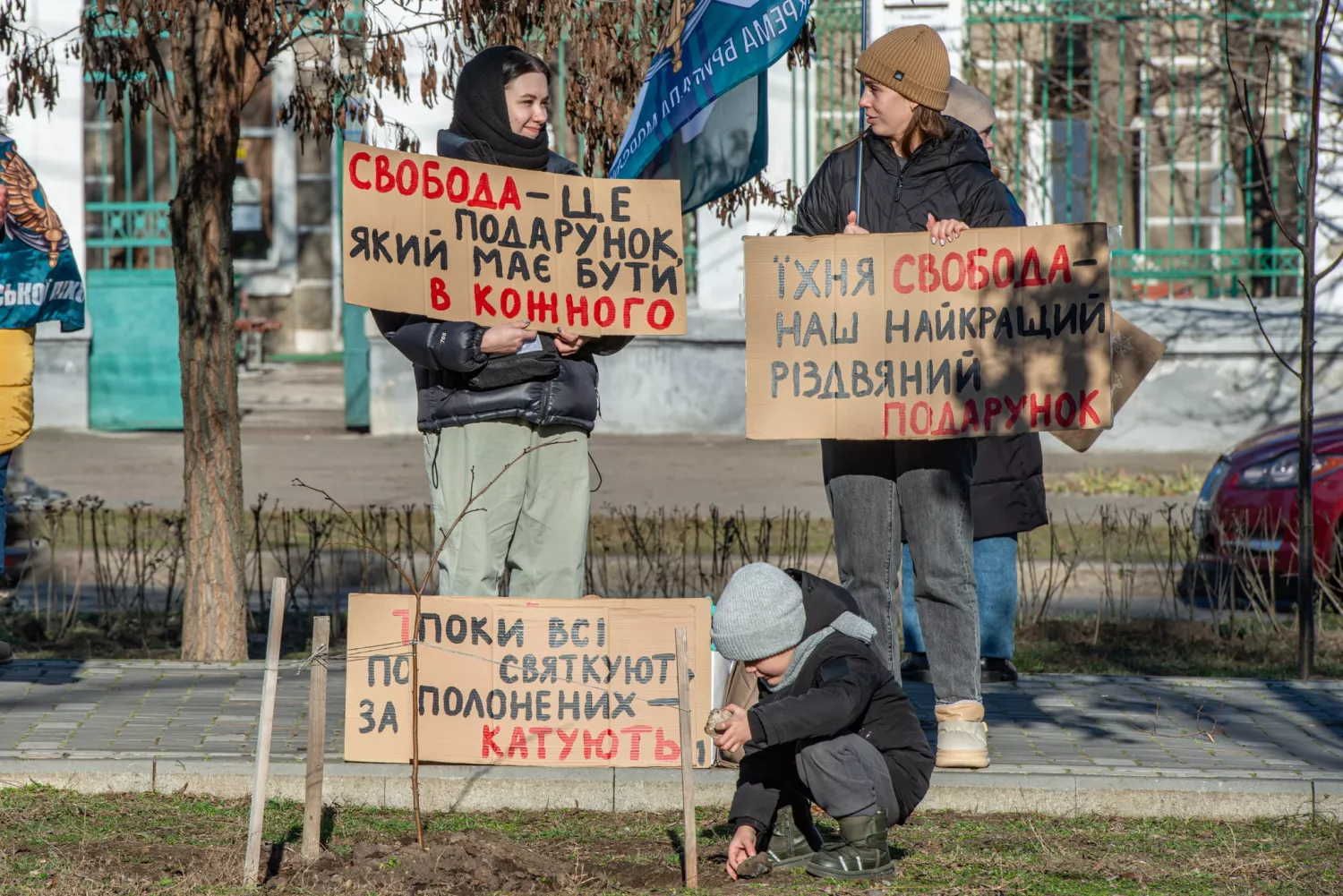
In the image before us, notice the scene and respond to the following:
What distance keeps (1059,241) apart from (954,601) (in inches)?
45.4

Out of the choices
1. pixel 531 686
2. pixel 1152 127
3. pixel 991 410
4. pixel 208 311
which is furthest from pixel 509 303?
pixel 1152 127

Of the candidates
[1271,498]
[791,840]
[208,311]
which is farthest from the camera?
[1271,498]

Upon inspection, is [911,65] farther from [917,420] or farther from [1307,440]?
[1307,440]

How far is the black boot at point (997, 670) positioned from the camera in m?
7.21

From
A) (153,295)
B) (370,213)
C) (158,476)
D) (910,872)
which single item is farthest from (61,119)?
(910,872)

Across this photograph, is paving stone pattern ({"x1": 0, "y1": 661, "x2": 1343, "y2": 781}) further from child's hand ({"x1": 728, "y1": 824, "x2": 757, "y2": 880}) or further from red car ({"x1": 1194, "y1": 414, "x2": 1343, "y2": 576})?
red car ({"x1": 1194, "y1": 414, "x2": 1343, "y2": 576})

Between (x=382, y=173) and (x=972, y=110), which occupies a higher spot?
(x=972, y=110)

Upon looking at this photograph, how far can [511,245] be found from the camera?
5570 mm

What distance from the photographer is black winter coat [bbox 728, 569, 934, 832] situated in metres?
4.38

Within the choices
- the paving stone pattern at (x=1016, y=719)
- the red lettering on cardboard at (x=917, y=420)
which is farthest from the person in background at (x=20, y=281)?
the red lettering on cardboard at (x=917, y=420)

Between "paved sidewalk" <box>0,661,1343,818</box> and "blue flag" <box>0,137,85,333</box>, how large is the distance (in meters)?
1.40

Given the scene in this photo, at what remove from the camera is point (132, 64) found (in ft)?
24.0

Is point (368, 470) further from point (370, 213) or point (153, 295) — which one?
point (370, 213)

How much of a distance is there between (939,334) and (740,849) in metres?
1.86
